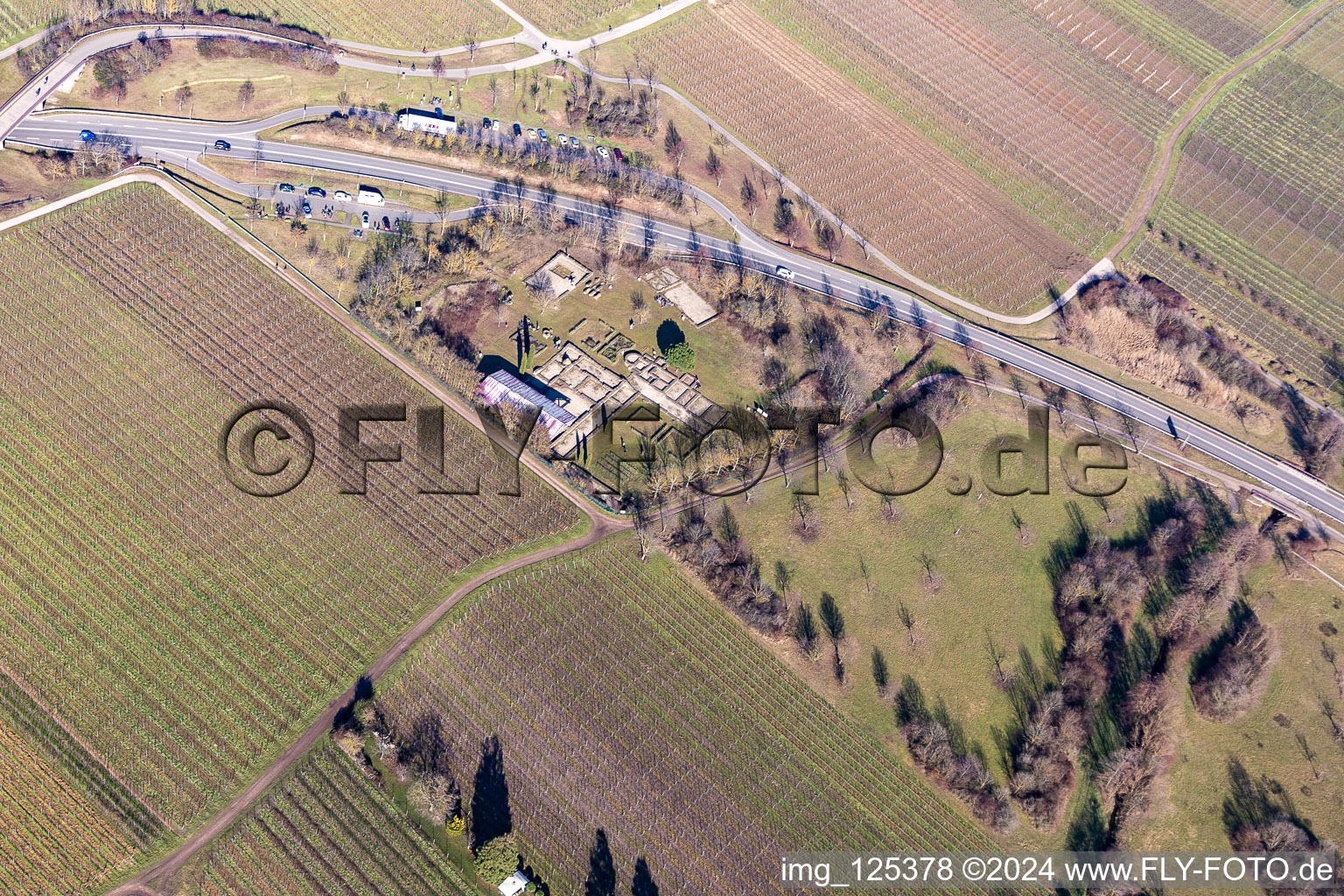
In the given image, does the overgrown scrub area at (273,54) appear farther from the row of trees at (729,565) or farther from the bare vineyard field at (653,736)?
the row of trees at (729,565)

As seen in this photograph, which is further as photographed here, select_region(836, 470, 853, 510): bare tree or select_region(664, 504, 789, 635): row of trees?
select_region(836, 470, 853, 510): bare tree

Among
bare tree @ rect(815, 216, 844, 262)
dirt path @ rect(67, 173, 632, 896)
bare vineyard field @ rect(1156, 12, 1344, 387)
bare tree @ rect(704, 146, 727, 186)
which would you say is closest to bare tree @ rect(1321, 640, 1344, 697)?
bare vineyard field @ rect(1156, 12, 1344, 387)

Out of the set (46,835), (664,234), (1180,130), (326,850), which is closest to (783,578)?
(326,850)

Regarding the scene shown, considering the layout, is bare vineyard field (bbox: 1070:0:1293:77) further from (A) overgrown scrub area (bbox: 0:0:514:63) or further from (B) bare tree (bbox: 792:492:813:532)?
(B) bare tree (bbox: 792:492:813:532)

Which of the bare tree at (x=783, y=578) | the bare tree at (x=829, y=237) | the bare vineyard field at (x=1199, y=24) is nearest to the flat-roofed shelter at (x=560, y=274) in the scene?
the bare tree at (x=829, y=237)

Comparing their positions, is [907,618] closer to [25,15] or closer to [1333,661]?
[1333,661]

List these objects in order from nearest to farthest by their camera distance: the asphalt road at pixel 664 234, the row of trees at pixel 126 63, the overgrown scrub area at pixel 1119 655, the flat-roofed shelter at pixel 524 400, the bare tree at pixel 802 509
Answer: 1. the overgrown scrub area at pixel 1119 655
2. the bare tree at pixel 802 509
3. the flat-roofed shelter at pixel 524 400
4. the asphalt road at pixel 664 234
5. the row of trees at pixel 126 63

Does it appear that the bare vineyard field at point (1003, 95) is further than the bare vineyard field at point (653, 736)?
Yes
